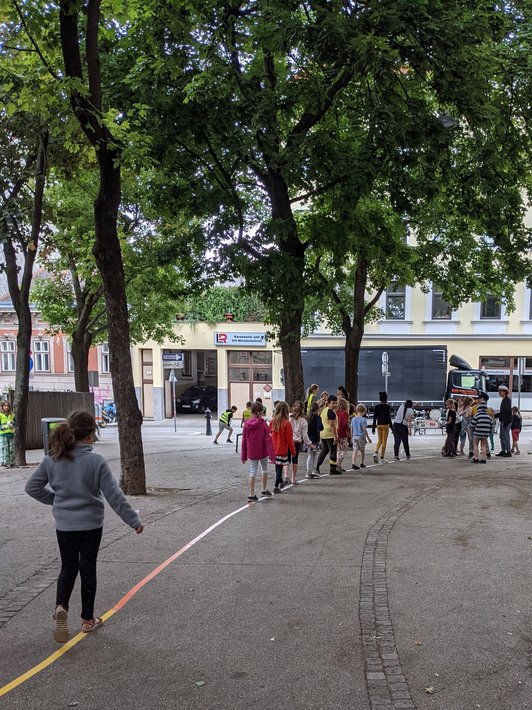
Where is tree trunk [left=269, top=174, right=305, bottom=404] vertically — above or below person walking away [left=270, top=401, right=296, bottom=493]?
above

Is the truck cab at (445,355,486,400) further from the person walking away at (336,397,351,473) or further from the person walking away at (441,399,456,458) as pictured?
the person walking away at (336,397,351,473)

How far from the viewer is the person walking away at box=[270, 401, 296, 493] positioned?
11.0m

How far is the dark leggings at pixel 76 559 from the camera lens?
15.6 feet

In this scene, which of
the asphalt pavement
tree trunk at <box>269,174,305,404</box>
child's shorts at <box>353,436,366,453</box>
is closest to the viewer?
the asphalt pavement

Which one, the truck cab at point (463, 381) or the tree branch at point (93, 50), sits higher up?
the tree branch at point (93, 50)

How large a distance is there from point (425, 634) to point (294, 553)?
241 cm

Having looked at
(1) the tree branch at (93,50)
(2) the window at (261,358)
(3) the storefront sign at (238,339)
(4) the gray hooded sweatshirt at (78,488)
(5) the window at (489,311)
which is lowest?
(4) the gray hooded sweatshirt at (78,488)

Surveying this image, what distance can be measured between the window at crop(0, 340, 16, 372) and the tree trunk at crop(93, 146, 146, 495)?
117ft

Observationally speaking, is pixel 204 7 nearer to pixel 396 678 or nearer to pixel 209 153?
pixel 209 153

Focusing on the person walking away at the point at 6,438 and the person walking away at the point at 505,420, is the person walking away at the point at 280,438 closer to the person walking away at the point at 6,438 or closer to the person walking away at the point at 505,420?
the person walking away at the point at 6,438

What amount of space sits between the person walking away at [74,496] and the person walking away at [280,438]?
20.5 ft

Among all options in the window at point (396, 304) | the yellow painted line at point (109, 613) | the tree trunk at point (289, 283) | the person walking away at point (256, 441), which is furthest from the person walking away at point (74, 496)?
the window at point (396, 304)

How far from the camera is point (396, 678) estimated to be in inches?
165

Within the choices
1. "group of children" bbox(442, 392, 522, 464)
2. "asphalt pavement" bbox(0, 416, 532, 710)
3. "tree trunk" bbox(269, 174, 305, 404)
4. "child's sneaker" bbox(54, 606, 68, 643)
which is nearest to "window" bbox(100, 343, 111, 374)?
"group of children" bbox(442, 392, 522, 464)
